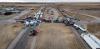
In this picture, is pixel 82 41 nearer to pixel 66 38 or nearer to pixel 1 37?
pixel 66 38

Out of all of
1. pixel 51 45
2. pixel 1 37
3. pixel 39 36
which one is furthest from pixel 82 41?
pixel 1 37

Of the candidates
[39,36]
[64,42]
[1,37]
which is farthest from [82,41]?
[1,37]

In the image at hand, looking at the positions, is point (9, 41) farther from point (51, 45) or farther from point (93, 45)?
point (93, 45)

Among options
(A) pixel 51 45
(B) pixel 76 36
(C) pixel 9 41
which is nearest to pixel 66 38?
(B) pixel 76 36

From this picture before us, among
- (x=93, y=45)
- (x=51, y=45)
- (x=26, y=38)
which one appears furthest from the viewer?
(x=26, y=38)

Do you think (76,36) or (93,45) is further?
(76,36)

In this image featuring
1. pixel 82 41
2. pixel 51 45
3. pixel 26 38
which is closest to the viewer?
pixel 51 45

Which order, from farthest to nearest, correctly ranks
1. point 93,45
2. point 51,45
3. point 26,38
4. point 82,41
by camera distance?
1. point 26,38
2. point 82,41
3. point 51,45
4. point 93,45

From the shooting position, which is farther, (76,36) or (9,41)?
(76,36)
